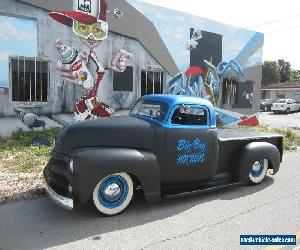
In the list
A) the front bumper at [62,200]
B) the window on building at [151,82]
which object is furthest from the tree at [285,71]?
the front bumper at [62,200]

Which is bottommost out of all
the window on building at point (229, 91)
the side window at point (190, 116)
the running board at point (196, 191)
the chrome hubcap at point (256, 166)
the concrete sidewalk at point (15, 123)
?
the running board at point (196, 191)

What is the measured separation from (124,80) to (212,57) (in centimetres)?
554

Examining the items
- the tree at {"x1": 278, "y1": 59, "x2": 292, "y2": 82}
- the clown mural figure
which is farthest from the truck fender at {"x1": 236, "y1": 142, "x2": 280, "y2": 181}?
the tree at {"x1": 278, "y1": 59, "x2": 292, "y2": 82}

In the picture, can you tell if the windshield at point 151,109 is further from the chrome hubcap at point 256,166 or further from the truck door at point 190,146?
the chrome hubcap at point 256,166

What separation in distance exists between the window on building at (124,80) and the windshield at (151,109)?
5904 mm

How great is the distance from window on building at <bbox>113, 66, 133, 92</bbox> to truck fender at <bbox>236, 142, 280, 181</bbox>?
22.0 feet

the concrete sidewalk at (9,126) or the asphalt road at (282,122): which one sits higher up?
the concrete sidewalk at (9,126)

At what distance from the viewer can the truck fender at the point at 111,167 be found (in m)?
4.60

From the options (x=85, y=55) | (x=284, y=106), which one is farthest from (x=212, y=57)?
(x=284, y=106)

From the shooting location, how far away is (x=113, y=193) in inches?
194

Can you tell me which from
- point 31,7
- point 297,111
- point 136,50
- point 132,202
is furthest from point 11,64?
point 297,111

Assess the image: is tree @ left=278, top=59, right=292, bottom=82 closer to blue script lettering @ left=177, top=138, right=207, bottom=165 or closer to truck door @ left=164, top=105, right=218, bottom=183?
truck door @ left=164, top=105, right=218, bottom=183

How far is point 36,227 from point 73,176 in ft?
2.73

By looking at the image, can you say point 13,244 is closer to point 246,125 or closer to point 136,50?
point 136,50
